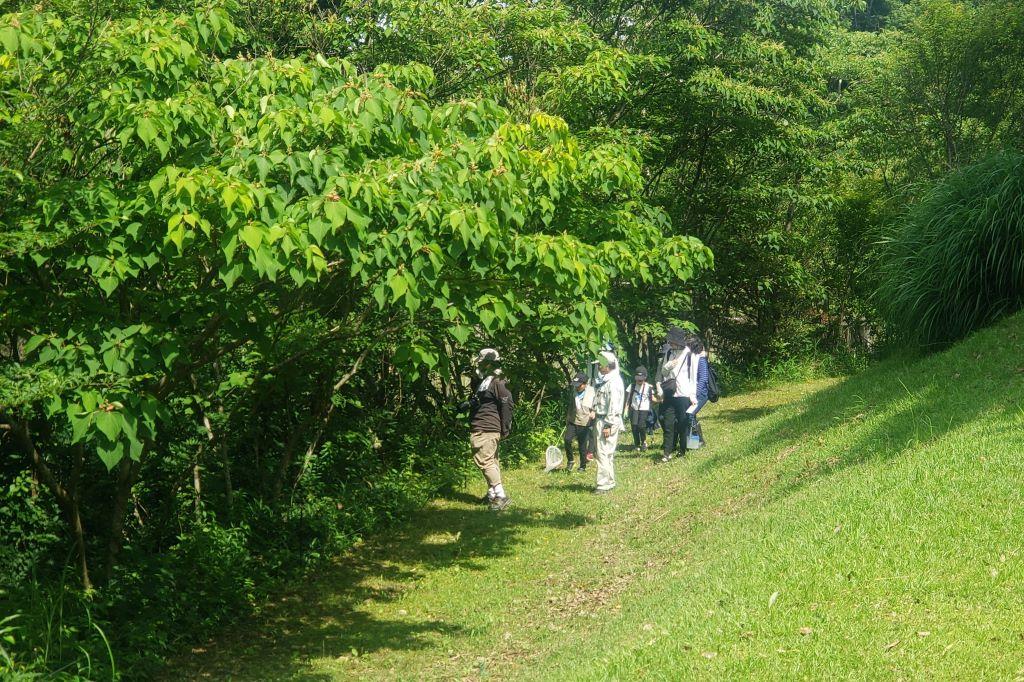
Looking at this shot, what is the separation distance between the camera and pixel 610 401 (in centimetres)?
1424

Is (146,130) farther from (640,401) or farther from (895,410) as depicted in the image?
(640,401)

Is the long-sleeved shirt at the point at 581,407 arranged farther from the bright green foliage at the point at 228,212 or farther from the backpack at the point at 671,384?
the bright green foliage at the point at 228,212

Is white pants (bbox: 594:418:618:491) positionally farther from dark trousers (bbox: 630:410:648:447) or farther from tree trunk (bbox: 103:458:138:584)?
tree trunk (bbox: 103:458:138:584)

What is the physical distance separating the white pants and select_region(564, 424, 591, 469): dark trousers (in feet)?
5.41

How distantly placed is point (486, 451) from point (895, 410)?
15.8 ft

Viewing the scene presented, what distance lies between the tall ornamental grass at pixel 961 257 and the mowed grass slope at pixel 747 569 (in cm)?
70

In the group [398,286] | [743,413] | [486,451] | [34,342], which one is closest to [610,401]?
[486,451]

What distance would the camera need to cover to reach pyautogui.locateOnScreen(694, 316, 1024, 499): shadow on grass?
33.0 feet

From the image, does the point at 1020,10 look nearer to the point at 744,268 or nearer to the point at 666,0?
the point at 666,0

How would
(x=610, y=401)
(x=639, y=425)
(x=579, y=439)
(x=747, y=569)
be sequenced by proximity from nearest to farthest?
(x=747, y=569)
(x=610, y=401)
(x=579, y=439)
(x=639, y=425)

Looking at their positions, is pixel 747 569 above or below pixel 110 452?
below

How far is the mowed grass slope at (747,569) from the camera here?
6.24 meters

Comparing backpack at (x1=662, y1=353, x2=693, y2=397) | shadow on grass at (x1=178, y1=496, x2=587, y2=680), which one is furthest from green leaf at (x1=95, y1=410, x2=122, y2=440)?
backpack at (x1=662, y1=353, x2=693, y2=397)

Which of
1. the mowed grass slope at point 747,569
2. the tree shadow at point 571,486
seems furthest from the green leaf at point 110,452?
the tree shadow at point 571,486
